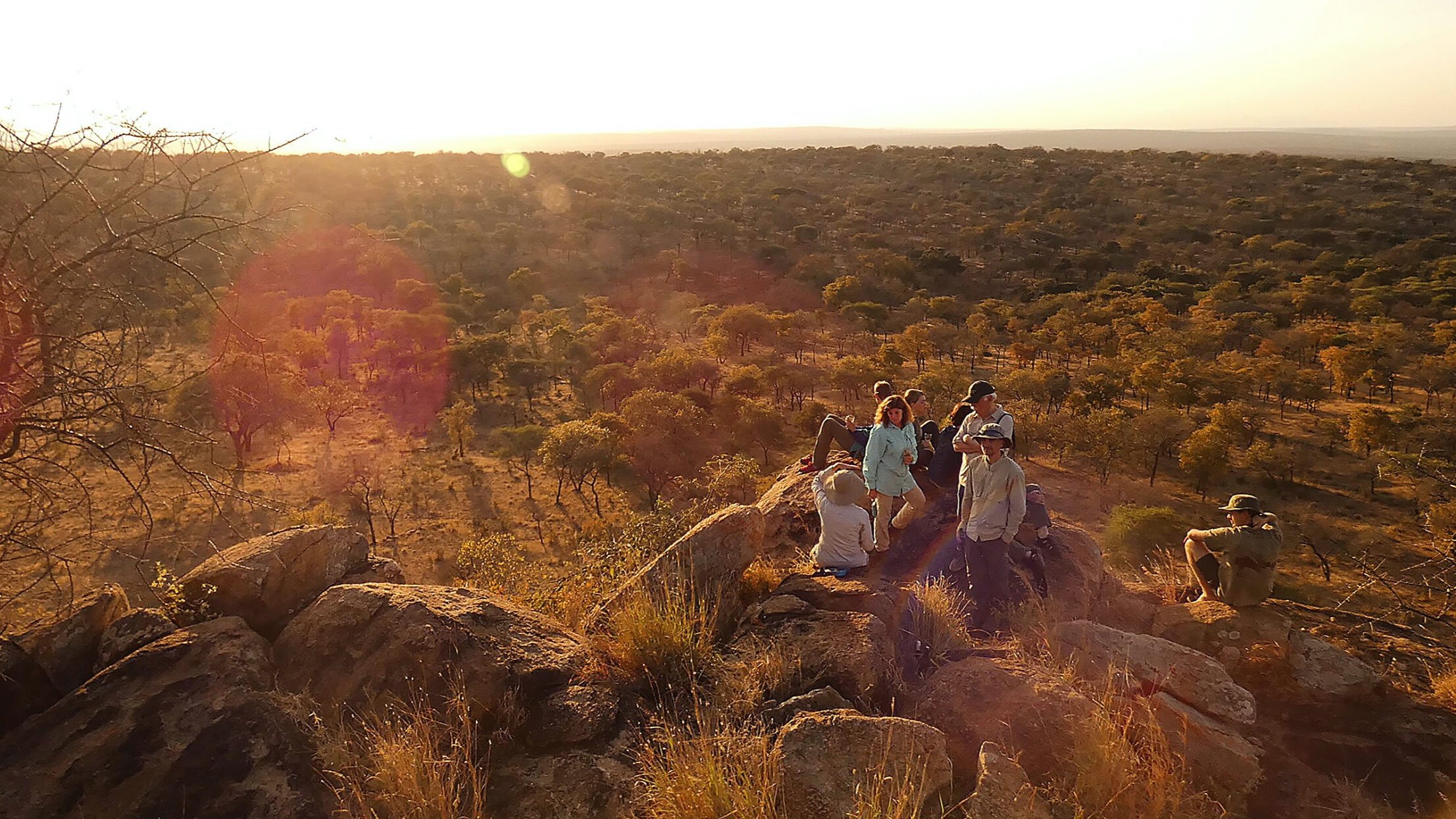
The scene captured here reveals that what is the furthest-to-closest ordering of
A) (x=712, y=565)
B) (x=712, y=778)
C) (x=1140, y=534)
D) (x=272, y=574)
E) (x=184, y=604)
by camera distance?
(x=1140, y=534) → (x=712, y=565) → (x=272, y=574) → (x=184, y=604) → (x=712, y=778)

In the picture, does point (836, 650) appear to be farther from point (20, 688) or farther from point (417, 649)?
point (20, 688)

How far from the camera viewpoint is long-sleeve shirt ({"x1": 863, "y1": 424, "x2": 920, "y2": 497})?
254 inches

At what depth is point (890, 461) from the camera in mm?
6496

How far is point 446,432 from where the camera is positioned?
2744cm

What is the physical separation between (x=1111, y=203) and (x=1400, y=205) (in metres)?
23.1

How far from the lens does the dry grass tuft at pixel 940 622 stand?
191 inches

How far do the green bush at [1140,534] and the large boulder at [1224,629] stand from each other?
469 inches

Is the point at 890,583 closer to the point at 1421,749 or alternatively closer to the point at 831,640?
the point at 831,640

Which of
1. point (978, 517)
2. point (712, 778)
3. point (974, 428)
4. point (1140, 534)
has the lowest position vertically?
point (1140, 534)

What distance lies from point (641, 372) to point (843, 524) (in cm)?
2442

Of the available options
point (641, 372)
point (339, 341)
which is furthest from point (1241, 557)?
point (339, 341)

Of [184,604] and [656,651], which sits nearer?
[656,651]

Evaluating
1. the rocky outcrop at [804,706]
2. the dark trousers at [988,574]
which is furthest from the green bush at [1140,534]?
the rocky outcrop at [804,706]

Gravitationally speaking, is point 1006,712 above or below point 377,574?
above
